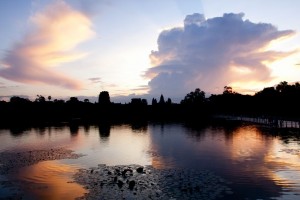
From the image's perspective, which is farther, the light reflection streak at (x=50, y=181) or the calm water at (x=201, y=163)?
the calm water at (x=201, y=163)

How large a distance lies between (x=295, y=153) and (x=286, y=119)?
52767 millimetres

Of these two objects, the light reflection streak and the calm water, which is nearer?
the light reflection streak

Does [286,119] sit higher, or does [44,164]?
[286,119]

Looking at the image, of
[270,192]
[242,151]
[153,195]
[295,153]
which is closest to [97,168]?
[153,195]

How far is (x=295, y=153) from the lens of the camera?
48.5 metres

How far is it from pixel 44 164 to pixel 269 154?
32.0m

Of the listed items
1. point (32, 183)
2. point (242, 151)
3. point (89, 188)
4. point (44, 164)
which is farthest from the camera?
point (242, 151)

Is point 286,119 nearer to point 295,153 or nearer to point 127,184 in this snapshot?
point 295,153

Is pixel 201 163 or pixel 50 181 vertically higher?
pixel 201 163

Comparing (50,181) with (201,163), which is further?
(201,163)

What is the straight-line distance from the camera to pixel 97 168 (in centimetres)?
4081

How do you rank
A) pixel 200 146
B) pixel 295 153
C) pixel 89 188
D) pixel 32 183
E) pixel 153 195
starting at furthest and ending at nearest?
pixel 200 146, pixel 295 153, pixel 32 183, pixel 89 188, pixel 153 195

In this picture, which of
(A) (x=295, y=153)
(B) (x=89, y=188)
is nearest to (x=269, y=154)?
(A) (x=295, y=153)

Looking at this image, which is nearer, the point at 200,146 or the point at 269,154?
the point at 269,154
